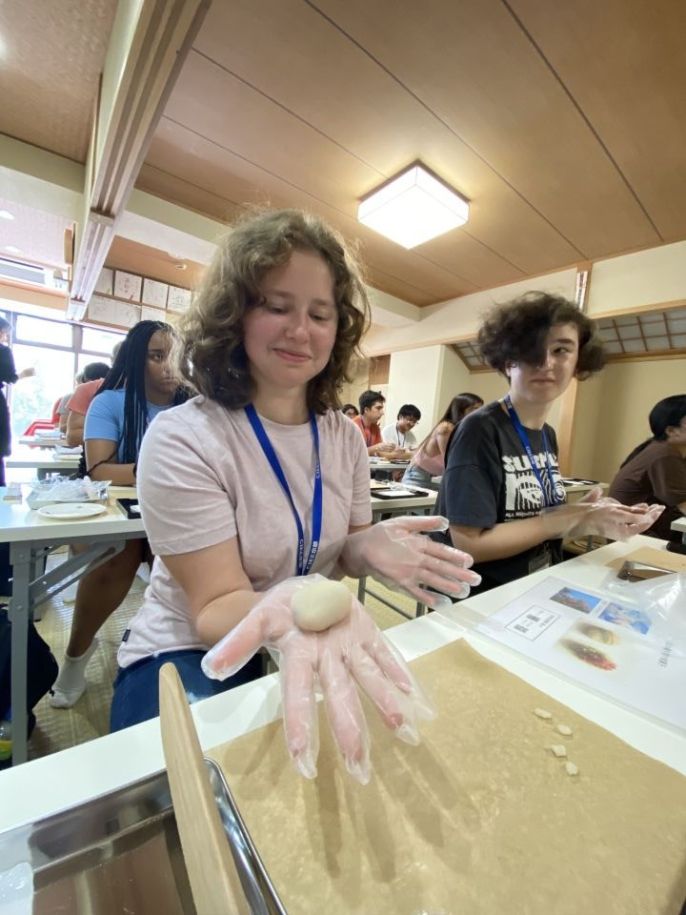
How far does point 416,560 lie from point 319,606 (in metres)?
0.25

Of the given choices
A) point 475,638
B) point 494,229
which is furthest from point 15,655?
point 494,229

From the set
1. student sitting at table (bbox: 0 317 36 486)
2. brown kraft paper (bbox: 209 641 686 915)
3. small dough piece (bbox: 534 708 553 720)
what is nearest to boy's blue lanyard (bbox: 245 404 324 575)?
brown kraft paper (bbox: 209 641 686 915)

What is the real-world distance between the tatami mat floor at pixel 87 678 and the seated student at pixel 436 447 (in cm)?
96

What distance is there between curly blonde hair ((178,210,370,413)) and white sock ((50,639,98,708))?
126 cm

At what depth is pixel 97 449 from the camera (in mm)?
1625

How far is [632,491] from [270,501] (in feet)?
8.15

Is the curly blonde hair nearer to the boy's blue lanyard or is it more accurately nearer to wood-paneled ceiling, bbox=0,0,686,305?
the boy's blue lanyard

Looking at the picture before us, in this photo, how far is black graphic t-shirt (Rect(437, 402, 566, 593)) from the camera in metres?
1.00

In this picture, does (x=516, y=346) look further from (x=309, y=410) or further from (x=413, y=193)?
(x=413, y=193)

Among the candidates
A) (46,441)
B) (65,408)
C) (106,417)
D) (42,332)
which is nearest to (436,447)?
(106,417)

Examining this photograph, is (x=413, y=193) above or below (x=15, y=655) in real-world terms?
above

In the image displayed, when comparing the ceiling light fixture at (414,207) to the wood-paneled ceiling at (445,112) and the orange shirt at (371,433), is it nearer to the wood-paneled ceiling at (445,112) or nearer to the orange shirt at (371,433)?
the wood-paneled ceiling at (445,112)

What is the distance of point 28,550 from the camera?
1104mm

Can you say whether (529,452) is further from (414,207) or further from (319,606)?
(414,207)
